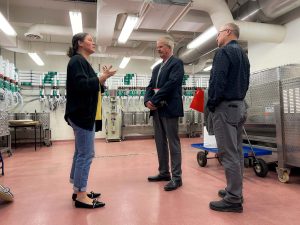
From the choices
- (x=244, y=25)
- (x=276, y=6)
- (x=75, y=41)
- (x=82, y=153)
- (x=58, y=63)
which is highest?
(x=58, y=63)

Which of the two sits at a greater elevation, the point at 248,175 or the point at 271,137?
the point at 271,137

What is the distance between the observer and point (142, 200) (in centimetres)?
218

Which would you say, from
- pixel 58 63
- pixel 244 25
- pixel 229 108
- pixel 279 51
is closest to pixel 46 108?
pixel 58 63

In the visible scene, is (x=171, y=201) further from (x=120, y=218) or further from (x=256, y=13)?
(x=256, y=13)

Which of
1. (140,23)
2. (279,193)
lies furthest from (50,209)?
(140,23)

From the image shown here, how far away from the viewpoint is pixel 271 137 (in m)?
3.28

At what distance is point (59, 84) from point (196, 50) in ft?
15.3

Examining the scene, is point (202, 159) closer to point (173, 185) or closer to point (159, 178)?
point (159, 178)

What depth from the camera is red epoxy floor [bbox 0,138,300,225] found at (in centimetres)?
178

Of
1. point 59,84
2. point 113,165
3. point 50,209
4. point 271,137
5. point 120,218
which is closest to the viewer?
point 120,218

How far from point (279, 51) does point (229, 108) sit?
3.89 meters

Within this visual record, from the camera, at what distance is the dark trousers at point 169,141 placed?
8.22 feet

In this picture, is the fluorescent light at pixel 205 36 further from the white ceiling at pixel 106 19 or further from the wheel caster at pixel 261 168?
the wheel caster at pixel 261 168

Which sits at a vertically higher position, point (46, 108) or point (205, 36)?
point (205, 36)
